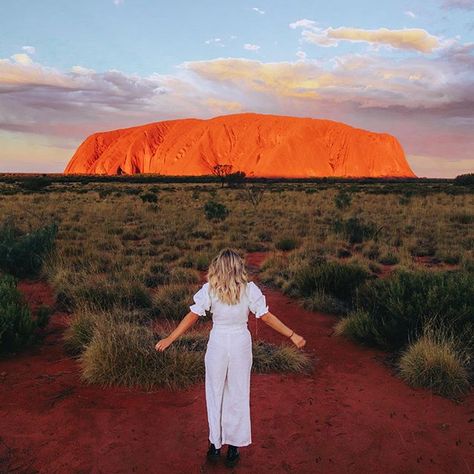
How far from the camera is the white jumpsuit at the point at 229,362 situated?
3.26 metres

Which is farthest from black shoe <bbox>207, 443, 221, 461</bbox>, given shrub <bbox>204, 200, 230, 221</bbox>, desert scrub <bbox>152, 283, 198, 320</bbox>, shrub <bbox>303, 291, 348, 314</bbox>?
shrub <bbox>204, 200, 230, 221</bbox>

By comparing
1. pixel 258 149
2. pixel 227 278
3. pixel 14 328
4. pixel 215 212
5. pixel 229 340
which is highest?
pixel 258 149

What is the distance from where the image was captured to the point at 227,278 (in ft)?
10.4

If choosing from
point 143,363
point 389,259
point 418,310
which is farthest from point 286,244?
point 143,363

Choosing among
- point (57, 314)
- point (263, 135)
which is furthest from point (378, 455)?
point (263, 135)

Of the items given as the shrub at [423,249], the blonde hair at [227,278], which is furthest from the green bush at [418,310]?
the shrub at [423,249]

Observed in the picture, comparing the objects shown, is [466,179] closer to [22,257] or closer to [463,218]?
[463,218]

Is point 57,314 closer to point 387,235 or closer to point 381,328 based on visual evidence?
point 381,328


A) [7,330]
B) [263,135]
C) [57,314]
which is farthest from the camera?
[263,135]

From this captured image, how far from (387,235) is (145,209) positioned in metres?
12.8

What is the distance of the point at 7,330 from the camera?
18.2ft

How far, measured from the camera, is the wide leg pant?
327cm

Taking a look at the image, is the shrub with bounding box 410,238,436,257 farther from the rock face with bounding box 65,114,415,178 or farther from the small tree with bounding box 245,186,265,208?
the rock face with bounding box 65,114,415,178

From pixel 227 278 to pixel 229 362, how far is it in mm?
622
